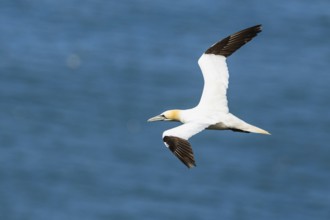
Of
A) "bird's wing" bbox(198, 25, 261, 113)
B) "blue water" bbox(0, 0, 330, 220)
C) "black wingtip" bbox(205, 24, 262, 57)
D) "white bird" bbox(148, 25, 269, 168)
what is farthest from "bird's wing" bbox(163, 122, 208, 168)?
"blue water" bbox(0, 0, 330, 220)

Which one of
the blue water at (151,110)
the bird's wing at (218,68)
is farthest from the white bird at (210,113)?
the blue water at (151,110)

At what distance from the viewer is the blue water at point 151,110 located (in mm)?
50656

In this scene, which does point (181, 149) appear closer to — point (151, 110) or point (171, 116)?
point (171, 116)

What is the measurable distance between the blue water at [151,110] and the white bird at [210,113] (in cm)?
2823

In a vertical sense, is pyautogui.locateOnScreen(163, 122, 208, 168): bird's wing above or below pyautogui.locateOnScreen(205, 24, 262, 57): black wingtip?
below

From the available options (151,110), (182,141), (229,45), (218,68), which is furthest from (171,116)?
(151,110)

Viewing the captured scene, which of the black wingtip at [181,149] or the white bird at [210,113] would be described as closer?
the black wingtip at [181,149]

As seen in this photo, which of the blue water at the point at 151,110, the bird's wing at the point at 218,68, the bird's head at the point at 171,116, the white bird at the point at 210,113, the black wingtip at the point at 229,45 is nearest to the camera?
the white bird at the point at 210,113

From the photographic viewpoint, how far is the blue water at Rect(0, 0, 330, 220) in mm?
50656

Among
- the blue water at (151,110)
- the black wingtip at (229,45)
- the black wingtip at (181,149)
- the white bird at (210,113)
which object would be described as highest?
the blue water at (151,110)

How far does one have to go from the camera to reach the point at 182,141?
17.3 metres

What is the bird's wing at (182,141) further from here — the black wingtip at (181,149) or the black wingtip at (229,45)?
the black wingtip at (229,45)

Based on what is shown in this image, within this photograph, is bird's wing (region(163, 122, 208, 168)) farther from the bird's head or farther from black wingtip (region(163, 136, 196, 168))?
the bird's head

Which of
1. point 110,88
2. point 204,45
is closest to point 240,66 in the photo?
point 204,45
